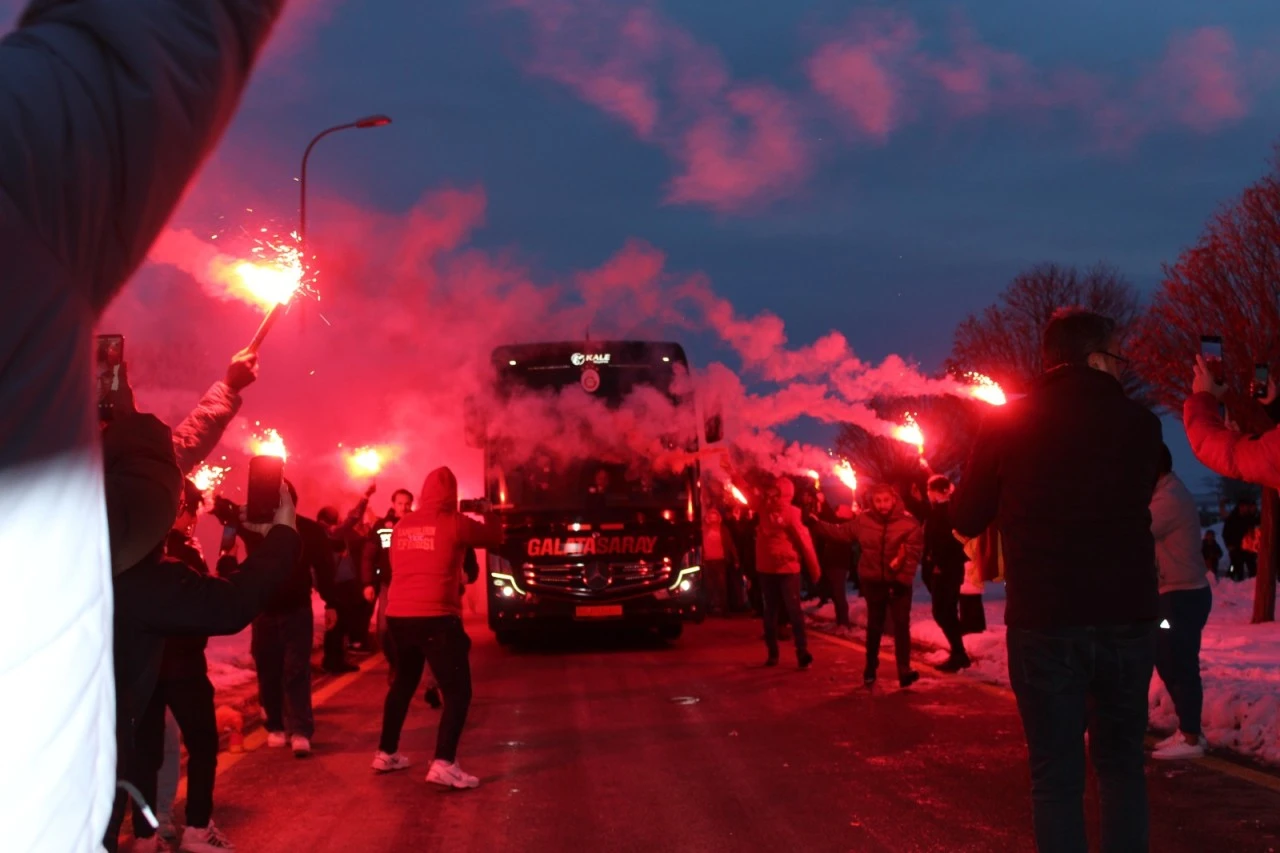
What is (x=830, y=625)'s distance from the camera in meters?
22.4

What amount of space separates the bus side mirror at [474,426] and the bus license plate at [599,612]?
2.85 meters

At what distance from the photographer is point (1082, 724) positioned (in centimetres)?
451

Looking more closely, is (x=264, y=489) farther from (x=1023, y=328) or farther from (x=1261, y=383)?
(x=1023, y=328)

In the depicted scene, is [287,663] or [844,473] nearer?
[287,663]

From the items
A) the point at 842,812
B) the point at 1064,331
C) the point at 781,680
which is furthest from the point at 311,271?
the point at 781,680

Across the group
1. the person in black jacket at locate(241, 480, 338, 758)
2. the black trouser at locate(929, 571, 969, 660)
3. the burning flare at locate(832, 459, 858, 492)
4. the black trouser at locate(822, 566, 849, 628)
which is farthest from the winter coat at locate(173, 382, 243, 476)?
the black trouser at locate(822, 566, 849, 628)

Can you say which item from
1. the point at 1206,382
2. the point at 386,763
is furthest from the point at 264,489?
the point at 386,763

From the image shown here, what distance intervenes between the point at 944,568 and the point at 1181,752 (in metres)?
6.11

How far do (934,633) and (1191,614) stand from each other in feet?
29.8

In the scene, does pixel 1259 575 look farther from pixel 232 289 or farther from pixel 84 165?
pixel 84 165

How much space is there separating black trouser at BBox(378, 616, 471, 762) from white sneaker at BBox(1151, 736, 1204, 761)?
455cm

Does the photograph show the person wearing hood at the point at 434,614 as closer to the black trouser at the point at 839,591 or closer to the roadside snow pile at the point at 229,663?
the roadside snow pile at the point at 229,663

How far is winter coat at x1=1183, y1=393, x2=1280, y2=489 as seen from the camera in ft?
16.8

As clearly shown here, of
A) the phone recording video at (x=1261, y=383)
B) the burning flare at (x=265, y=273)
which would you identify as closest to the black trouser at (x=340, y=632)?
the burning flare at (x=265, y=273)
